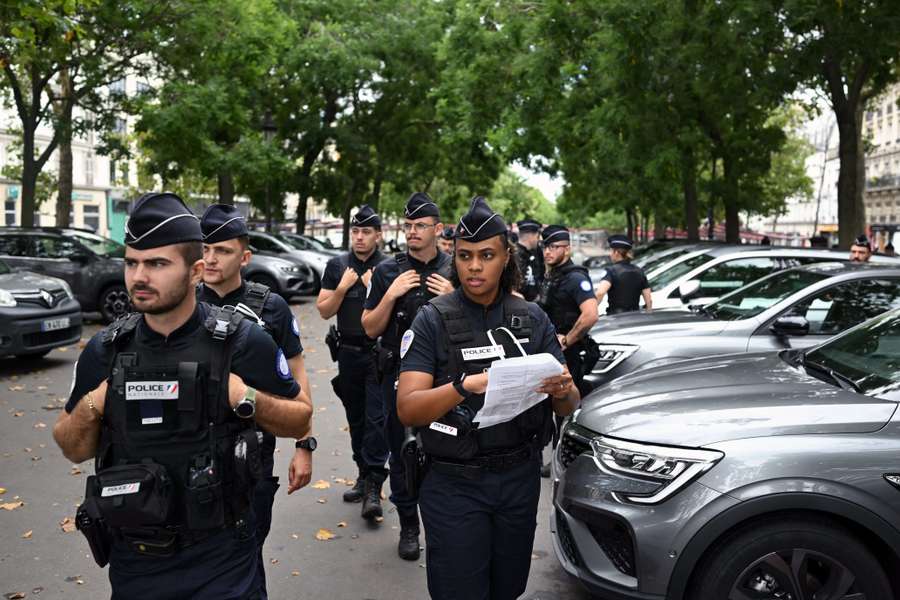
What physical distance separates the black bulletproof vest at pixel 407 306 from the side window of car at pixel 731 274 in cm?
604

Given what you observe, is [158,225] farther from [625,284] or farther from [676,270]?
[676,270]

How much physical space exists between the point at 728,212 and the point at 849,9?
10400 mm

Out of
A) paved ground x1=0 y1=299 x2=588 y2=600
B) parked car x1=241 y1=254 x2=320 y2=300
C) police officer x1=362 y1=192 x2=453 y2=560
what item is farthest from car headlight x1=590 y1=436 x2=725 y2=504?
parked car x1=241 y1=254 x2=320 y2=300

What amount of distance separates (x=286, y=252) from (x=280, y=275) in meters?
2.93

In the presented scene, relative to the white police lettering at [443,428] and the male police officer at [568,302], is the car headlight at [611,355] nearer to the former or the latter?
the male police officer at [568,302]

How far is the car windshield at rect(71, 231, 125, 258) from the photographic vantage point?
50.3 ft

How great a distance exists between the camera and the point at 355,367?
570cm

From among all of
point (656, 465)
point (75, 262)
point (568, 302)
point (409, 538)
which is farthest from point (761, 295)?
point (75, 262)

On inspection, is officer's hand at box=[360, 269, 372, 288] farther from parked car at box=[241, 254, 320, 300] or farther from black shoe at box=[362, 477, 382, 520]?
parked car at box=[241, 254, 320, 300]

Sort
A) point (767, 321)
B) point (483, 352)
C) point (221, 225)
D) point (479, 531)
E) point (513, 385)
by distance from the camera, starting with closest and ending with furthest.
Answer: point (513, 385) < point (479, 531) < point (483, 352) < point (221, 225) < point (767, 321)

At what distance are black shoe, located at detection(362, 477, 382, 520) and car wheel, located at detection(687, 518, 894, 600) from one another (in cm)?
257

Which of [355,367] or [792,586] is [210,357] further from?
[355,367]

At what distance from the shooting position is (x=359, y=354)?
5.68 m

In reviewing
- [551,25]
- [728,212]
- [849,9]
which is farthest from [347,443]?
[728,212]
